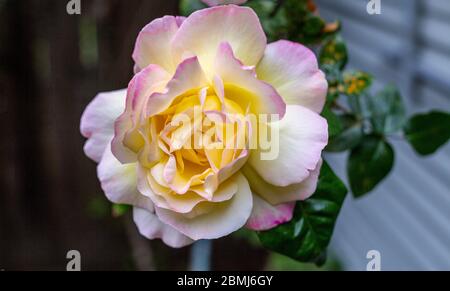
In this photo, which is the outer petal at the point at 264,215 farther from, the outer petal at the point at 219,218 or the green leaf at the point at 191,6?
the green leaf at the point at 191,6

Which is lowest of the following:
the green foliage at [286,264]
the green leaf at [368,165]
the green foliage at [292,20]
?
the green foliage at [286,264]

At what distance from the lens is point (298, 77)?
43cm

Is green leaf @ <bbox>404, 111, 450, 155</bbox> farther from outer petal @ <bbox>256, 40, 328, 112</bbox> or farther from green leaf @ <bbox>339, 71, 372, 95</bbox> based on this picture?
outer petal @ <bbox>256, 40, 328, 112</bbox>

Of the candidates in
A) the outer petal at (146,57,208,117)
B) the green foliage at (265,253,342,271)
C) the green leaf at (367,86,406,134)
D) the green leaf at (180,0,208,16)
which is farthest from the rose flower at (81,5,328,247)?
the green foliage at (265,253,342,271)

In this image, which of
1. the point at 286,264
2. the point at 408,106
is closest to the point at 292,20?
the point at 408,106

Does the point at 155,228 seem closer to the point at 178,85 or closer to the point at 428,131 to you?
the point at 178,85

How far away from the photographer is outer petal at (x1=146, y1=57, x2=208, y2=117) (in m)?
0.40

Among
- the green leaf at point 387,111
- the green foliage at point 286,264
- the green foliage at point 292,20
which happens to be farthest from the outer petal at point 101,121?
the green foliage at point 286,264

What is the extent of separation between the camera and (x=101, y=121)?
1.55 feet

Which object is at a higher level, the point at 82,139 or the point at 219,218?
the point at 219,218

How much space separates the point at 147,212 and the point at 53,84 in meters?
1.67

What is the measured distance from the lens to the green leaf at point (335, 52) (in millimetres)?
727

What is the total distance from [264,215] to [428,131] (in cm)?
42
